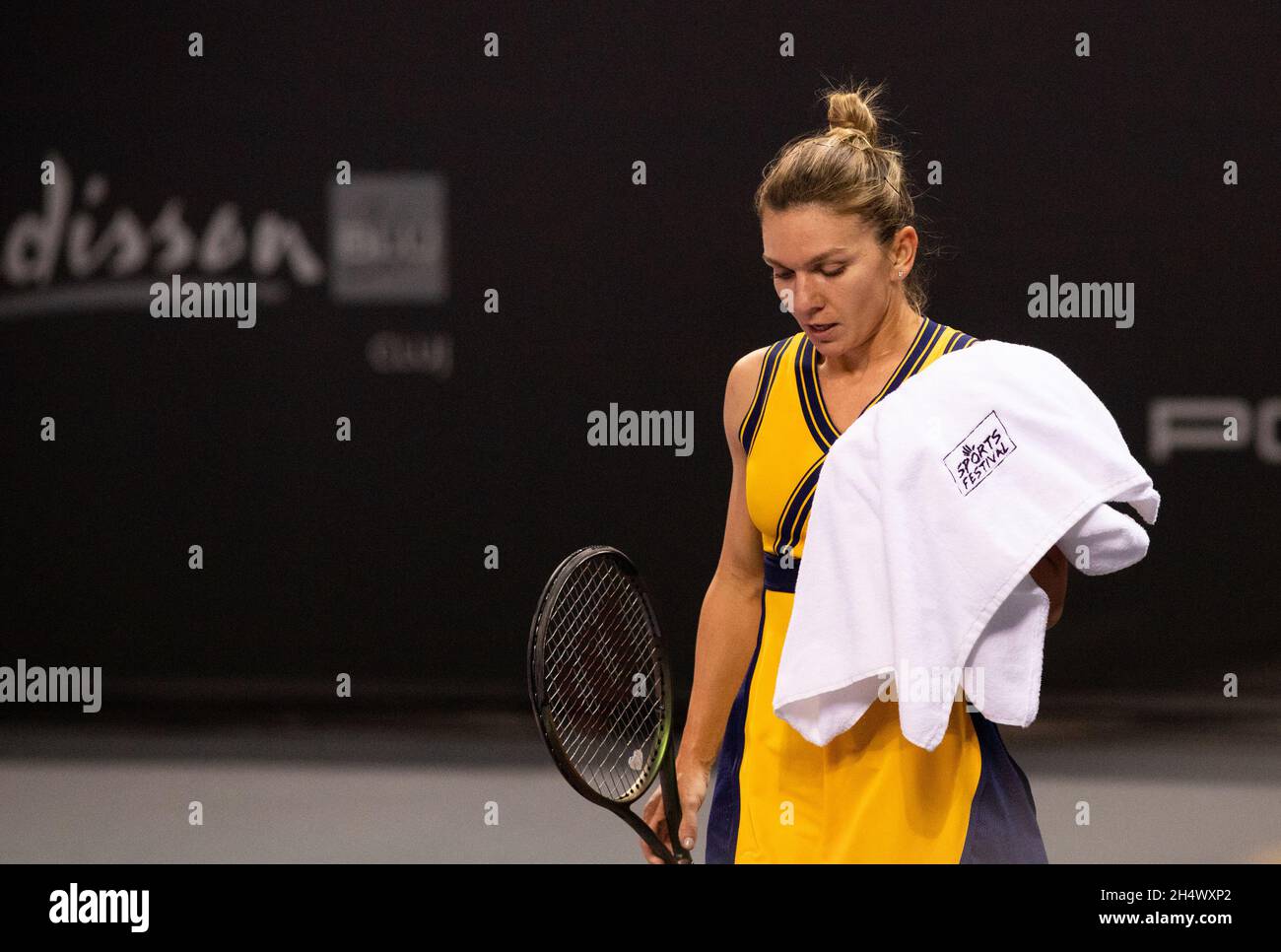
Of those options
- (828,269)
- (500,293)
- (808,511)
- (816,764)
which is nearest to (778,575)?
(808,511)

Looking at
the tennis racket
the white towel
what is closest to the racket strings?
the tennis racket

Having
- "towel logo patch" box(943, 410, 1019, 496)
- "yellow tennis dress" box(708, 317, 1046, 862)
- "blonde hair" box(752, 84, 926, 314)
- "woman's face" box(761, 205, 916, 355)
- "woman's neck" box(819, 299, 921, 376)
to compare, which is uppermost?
"blonde hair" box(752, 84, 926, 314)

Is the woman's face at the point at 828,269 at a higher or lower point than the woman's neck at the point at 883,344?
higher

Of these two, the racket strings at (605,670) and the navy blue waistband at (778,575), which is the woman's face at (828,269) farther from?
the racket strings at (605,670)

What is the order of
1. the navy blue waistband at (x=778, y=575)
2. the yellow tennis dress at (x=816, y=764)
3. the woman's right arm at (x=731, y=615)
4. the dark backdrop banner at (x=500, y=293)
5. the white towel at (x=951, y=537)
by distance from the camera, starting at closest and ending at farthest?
1. the white towel at (x=951, y=537)
2. the yellow tennis dress at (x=816, y=764)
3. the navy blue waistband at (x=778, y=575)
4. the woman's right arm at (x=731, y=615)
5. the dark backdrop banner at (x=500, y=293)

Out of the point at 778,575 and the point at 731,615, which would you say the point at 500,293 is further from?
the point at 778,575

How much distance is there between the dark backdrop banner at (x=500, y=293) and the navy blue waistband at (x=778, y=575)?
111 inches

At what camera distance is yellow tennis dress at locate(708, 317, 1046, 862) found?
159 centimetres

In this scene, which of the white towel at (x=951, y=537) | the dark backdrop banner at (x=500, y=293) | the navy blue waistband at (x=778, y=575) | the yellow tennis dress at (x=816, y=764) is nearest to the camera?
the white towel at (x=951, y=537)

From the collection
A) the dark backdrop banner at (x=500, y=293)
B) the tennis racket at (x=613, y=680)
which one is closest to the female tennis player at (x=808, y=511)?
the tennis racket at (x=613, y=680)

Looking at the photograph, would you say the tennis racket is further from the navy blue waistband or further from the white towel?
the white towel

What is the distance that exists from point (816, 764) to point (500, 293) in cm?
311

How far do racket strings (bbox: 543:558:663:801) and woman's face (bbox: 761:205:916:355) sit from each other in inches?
17.8

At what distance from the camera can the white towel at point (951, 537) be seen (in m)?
1.48
